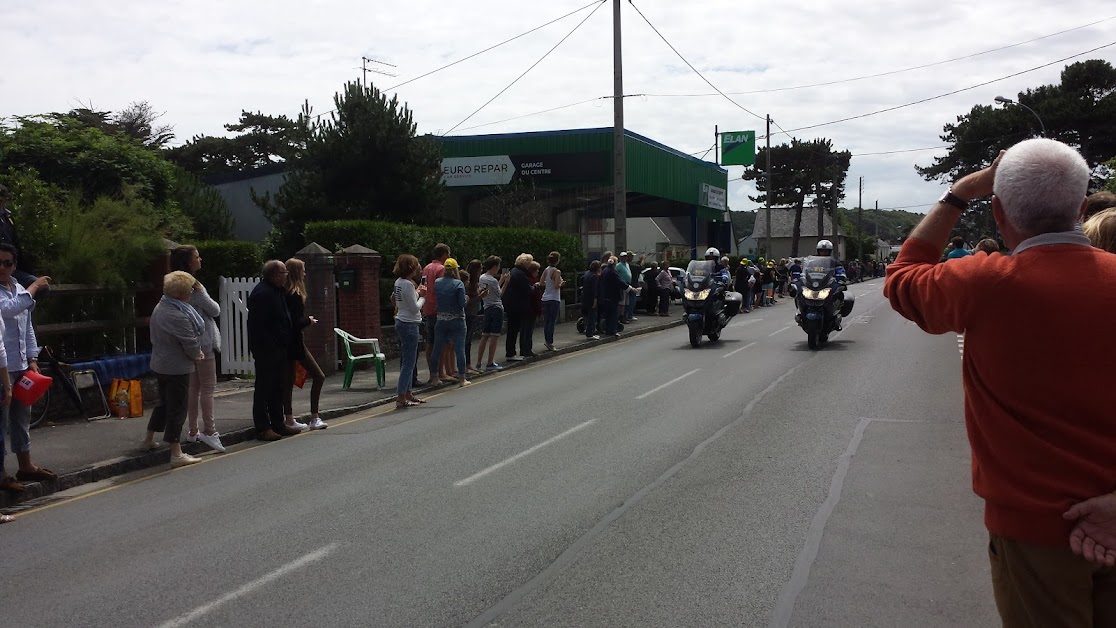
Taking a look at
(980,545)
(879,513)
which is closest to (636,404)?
(879,513)

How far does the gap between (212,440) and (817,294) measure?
40.4 ft

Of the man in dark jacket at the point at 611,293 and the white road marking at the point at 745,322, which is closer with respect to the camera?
the man in dark jacket at the point at 611,293

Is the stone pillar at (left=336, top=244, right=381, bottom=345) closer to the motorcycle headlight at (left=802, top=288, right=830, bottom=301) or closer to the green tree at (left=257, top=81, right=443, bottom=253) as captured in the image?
the motorcycle headlight at (left=802, top=288, right=830, bottom=301)

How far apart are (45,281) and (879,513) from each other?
Answer: 7.55 meters

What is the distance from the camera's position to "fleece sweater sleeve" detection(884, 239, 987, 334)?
109 inches

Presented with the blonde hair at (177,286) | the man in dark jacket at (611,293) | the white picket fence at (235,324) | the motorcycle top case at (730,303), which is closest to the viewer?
the blonde hair at (177,286)

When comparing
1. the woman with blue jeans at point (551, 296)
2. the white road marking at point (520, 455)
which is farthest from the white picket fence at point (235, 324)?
the white road marking at point (520, 455)

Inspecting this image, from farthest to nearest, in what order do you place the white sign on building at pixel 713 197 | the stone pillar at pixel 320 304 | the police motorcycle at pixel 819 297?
the white sign on building at pixel 713 197 → the police motorcycle at pixel 819 297 → the stone pillar at pixel 320 304

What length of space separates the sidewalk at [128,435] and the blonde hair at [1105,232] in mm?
8180

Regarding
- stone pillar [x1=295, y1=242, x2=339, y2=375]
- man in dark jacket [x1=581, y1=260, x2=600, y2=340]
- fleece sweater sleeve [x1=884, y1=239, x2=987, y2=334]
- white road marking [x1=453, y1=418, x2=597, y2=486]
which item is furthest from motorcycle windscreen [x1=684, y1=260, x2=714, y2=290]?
fleece sweater sleeve [x1=884, y1=239, x2=987, y2=334]

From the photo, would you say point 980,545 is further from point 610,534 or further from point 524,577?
point 524,577

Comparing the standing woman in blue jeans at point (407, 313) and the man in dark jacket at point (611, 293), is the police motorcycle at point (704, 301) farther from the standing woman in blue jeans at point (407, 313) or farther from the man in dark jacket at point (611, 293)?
the standing woman in blue jeans at point (407, 313)

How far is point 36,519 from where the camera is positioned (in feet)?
25.1

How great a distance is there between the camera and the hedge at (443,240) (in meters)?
19.5
